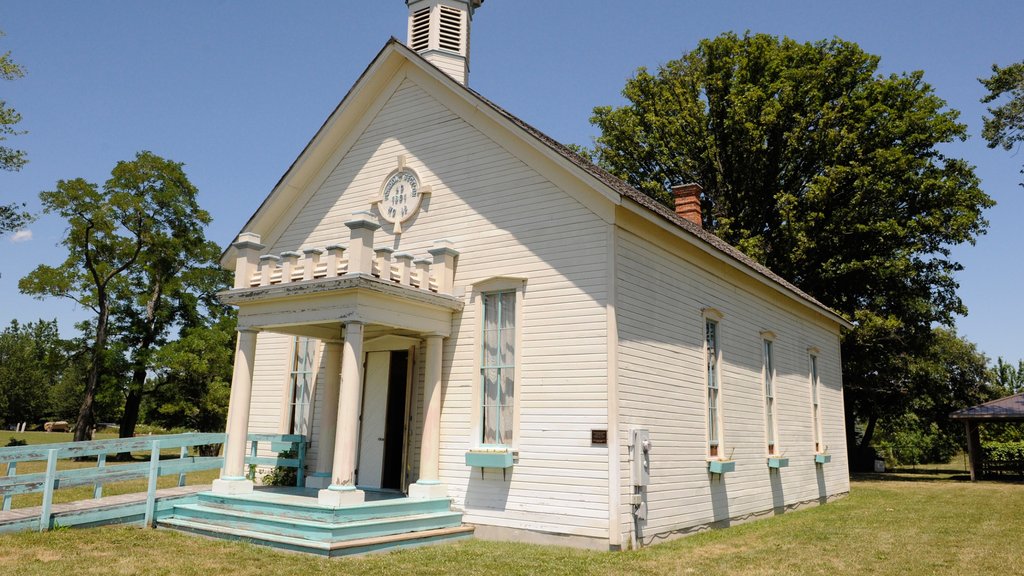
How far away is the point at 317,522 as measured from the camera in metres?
9.83

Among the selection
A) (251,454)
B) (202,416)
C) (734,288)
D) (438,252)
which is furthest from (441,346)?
(202,416)

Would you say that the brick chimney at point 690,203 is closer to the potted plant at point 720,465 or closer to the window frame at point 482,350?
the potted plant at point 720,465

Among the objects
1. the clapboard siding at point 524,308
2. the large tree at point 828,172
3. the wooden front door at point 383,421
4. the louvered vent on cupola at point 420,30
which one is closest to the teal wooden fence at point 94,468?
the wooden front door at point 383,421

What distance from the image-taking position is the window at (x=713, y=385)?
14336mm

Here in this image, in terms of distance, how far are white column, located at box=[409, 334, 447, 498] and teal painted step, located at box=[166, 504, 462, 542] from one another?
1.60 ft

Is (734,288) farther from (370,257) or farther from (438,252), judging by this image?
→ (370,257)

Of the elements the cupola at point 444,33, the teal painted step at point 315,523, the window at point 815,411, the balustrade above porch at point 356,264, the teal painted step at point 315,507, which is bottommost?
the teal painted step at point 315,523

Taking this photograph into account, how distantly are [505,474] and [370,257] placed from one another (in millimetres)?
3974

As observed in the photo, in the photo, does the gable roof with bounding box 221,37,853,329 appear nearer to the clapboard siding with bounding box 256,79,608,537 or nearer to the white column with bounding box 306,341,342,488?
the clapboard siding with bounding box 256,79,608,537

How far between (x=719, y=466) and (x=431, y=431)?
5.56m

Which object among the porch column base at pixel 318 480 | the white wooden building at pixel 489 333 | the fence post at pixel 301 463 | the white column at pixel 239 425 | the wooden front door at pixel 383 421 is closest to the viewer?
the white wooden building at pixel 489 333

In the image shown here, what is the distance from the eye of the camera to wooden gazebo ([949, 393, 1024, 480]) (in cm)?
2884

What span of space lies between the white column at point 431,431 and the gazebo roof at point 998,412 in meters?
26.2

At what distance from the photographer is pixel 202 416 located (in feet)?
130
